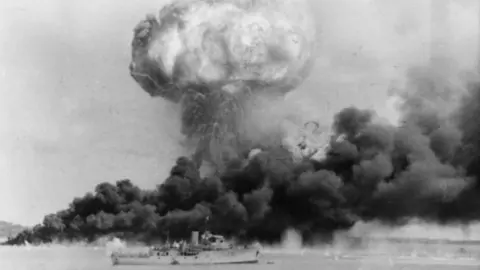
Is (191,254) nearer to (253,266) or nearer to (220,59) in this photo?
(253,266)

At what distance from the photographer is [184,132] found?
51.4 ft

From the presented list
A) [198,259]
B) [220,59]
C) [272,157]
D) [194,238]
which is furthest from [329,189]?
[220,59]

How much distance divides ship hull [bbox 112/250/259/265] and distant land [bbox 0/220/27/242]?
224 cm

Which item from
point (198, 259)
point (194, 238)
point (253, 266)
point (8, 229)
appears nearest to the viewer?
point (8, 229)

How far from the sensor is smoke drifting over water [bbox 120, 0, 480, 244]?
15031 mm

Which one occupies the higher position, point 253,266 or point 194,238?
point 194,238

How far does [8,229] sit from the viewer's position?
594 inches

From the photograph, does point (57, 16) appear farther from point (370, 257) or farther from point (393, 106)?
point (370, 257)

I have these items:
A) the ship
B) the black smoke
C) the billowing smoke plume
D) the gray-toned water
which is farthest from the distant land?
the ship

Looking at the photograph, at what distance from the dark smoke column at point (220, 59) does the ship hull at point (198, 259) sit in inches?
86.6

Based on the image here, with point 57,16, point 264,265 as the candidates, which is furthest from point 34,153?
point 264,265

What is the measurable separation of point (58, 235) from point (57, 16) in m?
5.14

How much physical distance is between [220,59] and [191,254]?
4.68 m

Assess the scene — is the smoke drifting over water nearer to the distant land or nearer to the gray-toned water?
the gray-toned water
